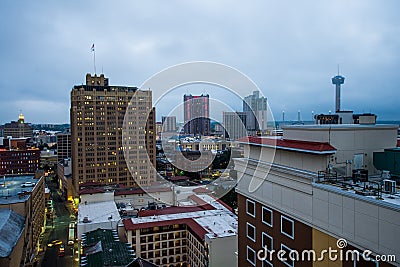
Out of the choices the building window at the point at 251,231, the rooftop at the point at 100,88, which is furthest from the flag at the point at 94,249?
the rooftop at the point at 100,88

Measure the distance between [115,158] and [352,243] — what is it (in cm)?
2269

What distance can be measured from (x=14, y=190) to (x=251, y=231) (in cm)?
1403

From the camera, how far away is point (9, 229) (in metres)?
9.80

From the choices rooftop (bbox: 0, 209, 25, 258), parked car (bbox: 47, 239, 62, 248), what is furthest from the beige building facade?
parked car (bbox: 47, 239, 62, 248)

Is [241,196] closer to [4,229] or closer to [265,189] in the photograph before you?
[265,189]

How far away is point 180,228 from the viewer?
10.8 metres

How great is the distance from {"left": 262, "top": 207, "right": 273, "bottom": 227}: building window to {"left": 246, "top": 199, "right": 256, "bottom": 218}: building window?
214 millimetres

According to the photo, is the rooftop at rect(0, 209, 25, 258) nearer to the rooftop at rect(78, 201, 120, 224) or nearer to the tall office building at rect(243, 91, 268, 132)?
the rooftop at rect(78, 201, 120, 224)

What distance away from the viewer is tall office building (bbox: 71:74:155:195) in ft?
74.3

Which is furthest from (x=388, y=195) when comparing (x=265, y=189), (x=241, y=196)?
(x=241, y=196)

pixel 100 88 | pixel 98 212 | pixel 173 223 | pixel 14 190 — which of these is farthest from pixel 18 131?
pixel 173 223

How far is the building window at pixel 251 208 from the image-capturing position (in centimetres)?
381

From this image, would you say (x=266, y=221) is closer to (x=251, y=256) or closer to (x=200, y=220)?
(x=251, y=256)

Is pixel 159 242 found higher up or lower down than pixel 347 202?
lower down
